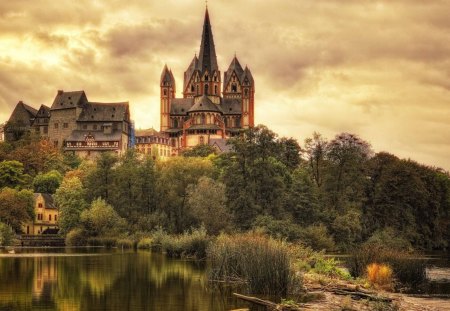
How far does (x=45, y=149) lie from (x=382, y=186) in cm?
8176

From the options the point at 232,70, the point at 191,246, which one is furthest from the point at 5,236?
the point at 232,70

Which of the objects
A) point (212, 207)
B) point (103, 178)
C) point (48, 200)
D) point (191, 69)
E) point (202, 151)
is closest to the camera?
point (212, 207)

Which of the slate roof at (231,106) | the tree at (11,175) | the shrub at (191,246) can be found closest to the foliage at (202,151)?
the slate roof at (231,106)

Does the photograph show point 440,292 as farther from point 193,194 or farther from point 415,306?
point 193,194

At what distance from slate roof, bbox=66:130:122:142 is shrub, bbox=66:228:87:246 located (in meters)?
82.2

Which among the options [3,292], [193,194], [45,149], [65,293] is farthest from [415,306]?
[45,149]

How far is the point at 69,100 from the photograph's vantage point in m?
166

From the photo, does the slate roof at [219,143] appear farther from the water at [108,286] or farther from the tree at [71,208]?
the water at [108,286]

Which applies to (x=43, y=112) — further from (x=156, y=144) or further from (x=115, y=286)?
(x=115, y=286)

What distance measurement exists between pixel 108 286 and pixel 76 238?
46.8 metres

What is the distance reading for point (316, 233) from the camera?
6550 cm

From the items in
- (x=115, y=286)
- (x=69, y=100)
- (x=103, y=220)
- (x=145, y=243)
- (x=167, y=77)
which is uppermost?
(x=167, y=77)

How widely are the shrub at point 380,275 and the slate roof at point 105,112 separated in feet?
436

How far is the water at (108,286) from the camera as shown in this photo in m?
28.0
